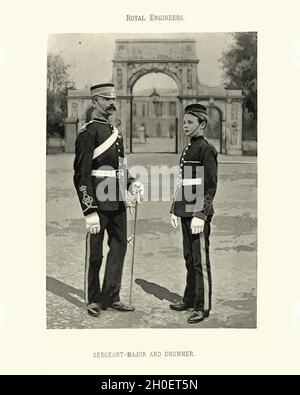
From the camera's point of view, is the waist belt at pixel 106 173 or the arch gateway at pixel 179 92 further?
the arch gateway at pixel 179 92

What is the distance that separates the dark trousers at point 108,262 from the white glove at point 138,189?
16 cm

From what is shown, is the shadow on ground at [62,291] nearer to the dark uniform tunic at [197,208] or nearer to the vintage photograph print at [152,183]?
the vintage photograph print at [152,183]

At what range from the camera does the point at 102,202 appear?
24.2 feet

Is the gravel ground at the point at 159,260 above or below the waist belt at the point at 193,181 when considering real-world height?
below

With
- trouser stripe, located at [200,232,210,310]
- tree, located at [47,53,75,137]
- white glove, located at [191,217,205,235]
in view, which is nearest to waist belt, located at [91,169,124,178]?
tree, located at [47,53,75,137]

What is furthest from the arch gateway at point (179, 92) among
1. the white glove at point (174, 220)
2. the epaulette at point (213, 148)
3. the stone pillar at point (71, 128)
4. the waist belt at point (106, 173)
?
the white glove at point (174, 220)

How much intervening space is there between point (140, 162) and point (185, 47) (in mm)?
985

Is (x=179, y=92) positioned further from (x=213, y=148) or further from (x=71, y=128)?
(x=71, y=128)

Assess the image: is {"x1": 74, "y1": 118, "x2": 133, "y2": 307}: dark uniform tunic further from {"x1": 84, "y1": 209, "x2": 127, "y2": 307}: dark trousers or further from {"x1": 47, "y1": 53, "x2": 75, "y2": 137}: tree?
{"x1": 47, "y1": 53, "x2": 75, "y2": 137}: tree

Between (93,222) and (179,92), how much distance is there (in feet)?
4.13

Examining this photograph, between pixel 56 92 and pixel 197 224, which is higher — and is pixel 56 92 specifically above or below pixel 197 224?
above

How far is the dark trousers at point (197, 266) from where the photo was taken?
7.39m

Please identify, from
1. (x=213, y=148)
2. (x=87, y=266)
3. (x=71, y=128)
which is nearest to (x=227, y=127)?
(x=213, y=148)

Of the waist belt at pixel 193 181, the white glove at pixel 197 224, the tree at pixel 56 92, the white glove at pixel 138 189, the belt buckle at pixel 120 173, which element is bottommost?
the white glove at pixel 197 224
